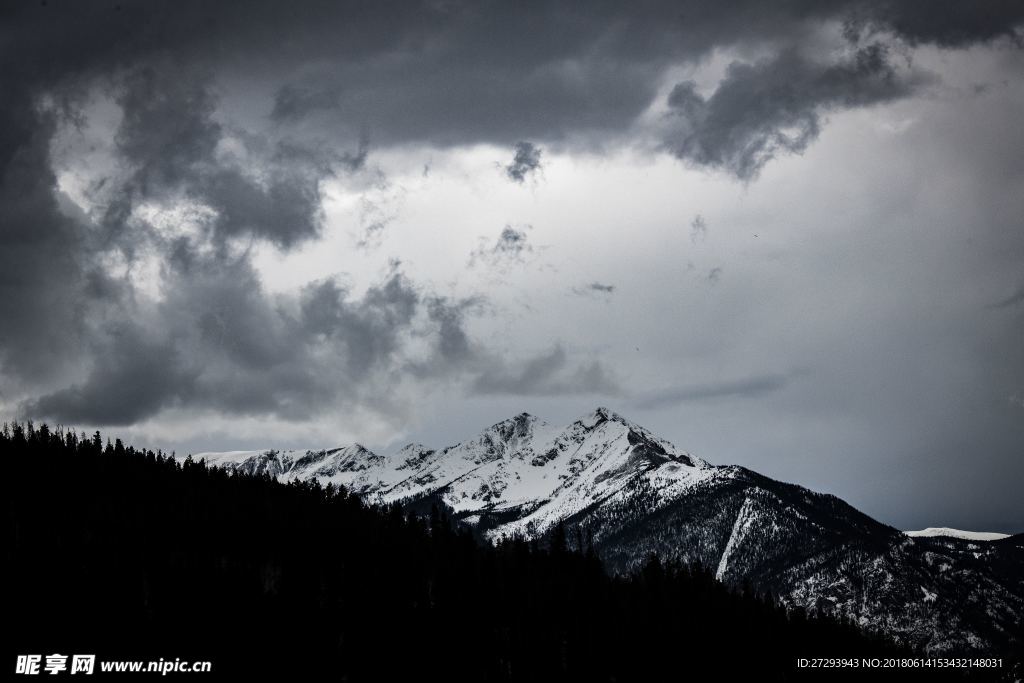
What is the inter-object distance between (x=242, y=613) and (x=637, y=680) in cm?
8031

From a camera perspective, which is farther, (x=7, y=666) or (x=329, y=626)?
(x=329, y=626)

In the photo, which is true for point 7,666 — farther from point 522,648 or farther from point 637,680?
point 637,680

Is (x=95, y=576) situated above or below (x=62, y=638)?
above

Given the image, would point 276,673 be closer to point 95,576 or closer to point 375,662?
point 375,662

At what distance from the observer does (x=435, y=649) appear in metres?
186

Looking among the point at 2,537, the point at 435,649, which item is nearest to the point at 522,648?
the point at 435,649

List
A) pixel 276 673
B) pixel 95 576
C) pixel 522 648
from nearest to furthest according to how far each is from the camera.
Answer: pixel 276 673 → pixel 95 576 → pixel 522 648

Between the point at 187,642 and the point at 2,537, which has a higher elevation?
the point at 2,537

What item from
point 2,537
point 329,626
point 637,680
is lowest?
point 637,680

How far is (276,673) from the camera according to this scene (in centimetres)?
16500

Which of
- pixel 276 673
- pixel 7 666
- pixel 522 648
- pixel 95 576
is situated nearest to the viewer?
pixel 7 666

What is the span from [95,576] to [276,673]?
1575 inches

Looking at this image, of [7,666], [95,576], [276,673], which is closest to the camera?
[7,666]

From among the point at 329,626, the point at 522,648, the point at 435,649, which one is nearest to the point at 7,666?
the point at 329,626
